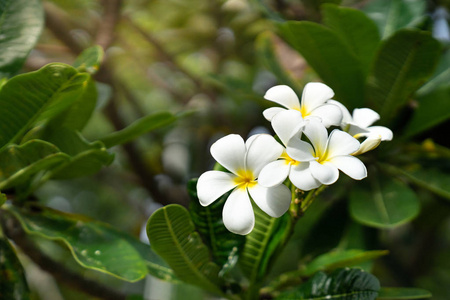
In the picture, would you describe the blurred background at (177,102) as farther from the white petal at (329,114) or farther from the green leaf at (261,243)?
the white petal at (329,114)

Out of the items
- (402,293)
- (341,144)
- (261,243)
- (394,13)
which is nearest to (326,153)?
(341,144)

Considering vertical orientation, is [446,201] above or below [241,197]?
below

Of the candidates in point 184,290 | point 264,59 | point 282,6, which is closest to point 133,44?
point 282,6

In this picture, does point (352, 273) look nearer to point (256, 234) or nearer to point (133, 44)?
point (256, 234)

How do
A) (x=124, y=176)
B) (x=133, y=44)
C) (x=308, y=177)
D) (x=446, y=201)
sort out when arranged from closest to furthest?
1. (x=308, y=177)
2. (x=446, y=201)
3. (x=124, y=176)
4. (x=133, y=44)

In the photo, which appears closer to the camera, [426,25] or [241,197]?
[241,197]

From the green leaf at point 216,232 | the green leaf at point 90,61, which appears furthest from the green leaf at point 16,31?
the green leaf at point 216,232

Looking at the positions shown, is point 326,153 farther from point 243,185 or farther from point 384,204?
point 384,204

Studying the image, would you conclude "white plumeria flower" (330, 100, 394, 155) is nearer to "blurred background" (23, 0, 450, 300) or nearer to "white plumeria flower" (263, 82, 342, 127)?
"white plumeria flower" (263, 82, 342, 127)

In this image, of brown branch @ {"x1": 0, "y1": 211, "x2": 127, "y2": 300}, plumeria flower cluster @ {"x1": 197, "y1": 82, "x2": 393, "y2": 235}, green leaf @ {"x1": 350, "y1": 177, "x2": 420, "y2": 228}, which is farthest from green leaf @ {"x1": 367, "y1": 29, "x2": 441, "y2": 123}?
brown branch @ {"x1": 0, "y1": 211, "x2": 127, "y2": 300}
